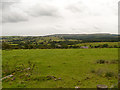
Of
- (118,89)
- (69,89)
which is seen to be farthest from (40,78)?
(118,89)

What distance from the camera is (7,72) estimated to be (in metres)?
14.3

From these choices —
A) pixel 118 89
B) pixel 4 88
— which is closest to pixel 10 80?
pixel 4 88

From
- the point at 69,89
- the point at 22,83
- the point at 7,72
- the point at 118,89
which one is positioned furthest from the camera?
the point at 7,72

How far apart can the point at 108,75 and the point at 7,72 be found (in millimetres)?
12481

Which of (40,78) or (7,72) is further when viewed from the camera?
(7,72)

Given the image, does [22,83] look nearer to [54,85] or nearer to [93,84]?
[54,85]

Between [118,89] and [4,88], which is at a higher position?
[118,89]

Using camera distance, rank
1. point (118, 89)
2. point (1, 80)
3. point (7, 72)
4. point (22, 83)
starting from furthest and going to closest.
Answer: point (7, 72) < point (1, 80) < point (22, 83) < point (118, 89)

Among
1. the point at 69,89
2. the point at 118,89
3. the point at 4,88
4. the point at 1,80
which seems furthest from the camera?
the point at 1,80

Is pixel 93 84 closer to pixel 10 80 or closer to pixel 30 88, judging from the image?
pixel 30 88

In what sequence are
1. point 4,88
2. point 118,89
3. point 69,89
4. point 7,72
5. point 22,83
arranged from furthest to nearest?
point 7,72 → point 22,83 → point 4,88 → point 69,89 → point 118,89

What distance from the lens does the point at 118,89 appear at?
316 inches

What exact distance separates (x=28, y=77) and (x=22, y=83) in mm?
1467

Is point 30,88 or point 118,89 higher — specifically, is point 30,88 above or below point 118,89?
below
